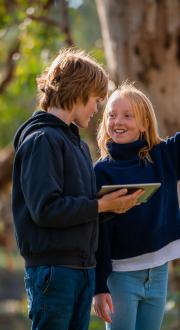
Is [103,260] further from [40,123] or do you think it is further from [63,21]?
[63,21]

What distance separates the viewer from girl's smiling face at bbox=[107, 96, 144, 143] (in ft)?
12.4

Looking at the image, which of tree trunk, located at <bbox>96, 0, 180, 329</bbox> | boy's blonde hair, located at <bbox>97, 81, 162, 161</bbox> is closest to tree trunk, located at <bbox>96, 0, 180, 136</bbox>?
tree trunk, located at <bbox>96, 0, 180, 329</bbox>

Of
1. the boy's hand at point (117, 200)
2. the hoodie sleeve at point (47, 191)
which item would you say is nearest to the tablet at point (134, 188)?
the boy's hand at point (117, 200)

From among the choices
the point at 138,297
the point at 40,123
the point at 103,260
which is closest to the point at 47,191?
the point at 40,123

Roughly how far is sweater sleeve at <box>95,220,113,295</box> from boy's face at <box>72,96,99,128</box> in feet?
1.65

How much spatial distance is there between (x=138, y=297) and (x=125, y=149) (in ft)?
2.12

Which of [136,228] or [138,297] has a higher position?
[136,228]

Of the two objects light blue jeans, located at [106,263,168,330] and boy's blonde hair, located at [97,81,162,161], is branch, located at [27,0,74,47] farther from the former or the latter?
light blue jeans, located at [106,263,168,330]

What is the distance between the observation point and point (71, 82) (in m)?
3.31

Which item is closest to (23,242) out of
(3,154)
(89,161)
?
(89,161)

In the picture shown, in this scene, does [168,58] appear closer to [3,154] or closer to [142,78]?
[142,78]

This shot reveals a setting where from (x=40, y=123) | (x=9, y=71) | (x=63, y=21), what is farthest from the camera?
(x=9, y=71)

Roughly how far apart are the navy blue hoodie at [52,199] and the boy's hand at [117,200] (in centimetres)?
5

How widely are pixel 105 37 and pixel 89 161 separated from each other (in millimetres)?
4588
